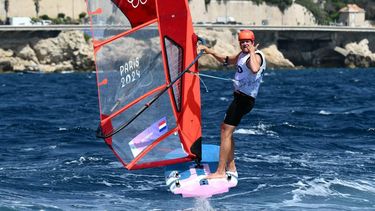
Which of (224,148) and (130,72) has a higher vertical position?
(130,72)

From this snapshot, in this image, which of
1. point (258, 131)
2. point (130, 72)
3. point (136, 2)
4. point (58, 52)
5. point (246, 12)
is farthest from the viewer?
point (246, 12)

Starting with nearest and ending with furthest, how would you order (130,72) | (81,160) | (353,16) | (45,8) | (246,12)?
(130,72), (81,160), (45,8), (246,12), (353,16)

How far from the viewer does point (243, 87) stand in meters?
9.77

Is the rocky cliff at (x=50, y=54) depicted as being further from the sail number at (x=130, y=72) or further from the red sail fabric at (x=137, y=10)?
the red sail fabric at (x=137, y=10)

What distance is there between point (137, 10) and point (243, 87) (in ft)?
5.04

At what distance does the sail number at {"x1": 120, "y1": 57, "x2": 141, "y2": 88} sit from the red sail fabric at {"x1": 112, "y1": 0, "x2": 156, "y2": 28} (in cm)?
47

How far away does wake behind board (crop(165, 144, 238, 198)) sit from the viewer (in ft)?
32.0

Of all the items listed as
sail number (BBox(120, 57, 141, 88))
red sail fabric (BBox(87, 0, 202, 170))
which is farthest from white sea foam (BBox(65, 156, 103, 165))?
sail number (BBox(120, 57, 141, 88))

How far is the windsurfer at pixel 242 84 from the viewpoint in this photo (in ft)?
31.4

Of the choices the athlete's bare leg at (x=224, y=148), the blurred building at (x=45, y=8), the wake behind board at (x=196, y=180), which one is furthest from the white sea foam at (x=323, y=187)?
the blurred building at (x=45, y=8)

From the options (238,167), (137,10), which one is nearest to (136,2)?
(137,10)

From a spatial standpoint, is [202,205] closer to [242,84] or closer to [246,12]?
[242,84]

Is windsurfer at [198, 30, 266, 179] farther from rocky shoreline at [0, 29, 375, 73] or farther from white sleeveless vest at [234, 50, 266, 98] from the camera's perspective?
rocky shoreline at [0, 29, 375, 73]

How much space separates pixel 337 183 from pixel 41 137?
8123mm
